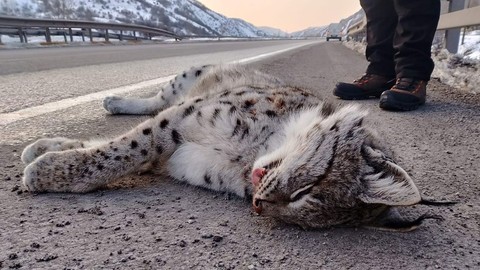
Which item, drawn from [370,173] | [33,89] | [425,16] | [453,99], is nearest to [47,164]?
[370,173]

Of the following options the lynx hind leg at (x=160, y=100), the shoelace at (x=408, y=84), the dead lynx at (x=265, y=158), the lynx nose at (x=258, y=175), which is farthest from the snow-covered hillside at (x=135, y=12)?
the lynx nose at (x=258, y=175)

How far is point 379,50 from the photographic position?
6.18m

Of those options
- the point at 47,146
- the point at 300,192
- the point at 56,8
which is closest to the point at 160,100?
the point at 47,146

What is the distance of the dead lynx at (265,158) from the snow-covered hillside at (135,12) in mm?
68114

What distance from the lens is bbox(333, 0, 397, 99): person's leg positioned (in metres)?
5.99

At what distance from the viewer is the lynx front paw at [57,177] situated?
259 cm

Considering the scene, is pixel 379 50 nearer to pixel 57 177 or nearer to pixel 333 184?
pixel 333 184

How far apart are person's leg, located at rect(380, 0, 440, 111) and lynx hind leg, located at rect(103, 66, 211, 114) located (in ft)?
6.85

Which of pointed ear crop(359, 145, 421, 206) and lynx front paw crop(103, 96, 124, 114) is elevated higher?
pointed ear crop(359, 145, 421, 206)

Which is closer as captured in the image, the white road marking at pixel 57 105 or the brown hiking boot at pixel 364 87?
the white road marking at pixel 57 105

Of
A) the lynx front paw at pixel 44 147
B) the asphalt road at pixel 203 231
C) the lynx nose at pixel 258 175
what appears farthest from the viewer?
the lynx front paw at pixel 44 147

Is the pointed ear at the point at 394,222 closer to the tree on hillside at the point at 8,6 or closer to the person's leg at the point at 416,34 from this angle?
the person's leg at the point at 416,34

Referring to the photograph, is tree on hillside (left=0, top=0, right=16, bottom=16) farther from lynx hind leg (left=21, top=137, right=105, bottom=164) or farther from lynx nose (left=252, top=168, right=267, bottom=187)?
lynx nose (left=252, top=168, right=267, bottom=187)

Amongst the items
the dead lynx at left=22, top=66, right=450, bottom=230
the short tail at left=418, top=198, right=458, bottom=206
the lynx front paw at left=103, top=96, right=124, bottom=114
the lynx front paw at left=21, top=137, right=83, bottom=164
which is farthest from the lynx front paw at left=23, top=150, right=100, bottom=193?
the lynx front paw at left=103, top=96, right=124, bottom=114
